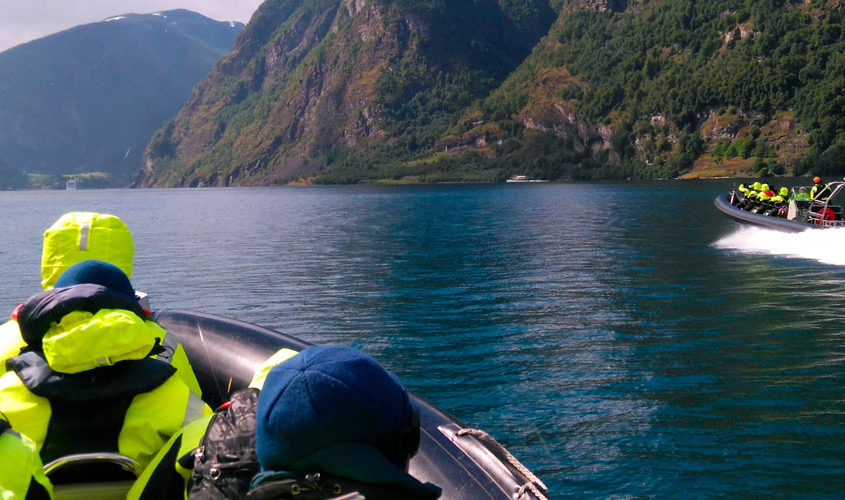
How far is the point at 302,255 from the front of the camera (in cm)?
2870

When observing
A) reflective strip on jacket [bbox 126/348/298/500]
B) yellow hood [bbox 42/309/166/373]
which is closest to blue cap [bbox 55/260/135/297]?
yellow hood [bbox 42/309/166/373]

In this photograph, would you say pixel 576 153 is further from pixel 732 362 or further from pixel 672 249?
pixel 732 362

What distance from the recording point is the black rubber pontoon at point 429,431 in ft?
11.8

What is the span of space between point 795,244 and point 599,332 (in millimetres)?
14476

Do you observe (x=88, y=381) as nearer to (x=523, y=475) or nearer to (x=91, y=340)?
(x=91, y=340)

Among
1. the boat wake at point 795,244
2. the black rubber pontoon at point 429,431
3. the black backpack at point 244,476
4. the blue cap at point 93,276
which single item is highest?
the blue cap at point 93,276

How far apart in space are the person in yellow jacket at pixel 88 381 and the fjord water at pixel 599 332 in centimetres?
489

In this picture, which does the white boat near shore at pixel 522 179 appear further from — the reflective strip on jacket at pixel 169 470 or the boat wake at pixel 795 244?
the reflective strip on jacket at pixel 169 470

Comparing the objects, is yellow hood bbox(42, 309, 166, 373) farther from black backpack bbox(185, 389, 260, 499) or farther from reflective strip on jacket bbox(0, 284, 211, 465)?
black backpack bbox(185, 389, 260, 499)

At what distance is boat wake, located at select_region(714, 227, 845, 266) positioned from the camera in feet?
73.3

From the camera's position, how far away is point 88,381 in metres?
3.31

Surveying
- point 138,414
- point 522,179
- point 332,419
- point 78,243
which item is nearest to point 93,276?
point 138,414

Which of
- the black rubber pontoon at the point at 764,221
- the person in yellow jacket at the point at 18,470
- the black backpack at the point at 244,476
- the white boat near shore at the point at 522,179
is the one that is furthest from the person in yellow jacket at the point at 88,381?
the white boat near shore at the point at 522,179

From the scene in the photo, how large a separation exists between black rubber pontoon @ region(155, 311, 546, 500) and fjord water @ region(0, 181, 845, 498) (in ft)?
11.4
